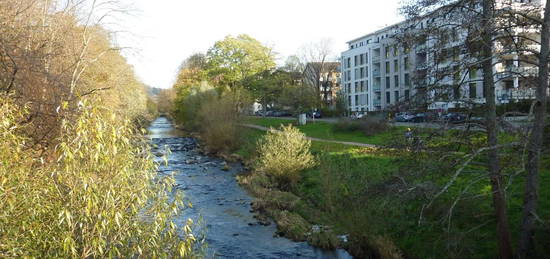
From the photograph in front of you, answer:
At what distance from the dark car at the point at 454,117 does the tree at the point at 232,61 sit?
180 ft

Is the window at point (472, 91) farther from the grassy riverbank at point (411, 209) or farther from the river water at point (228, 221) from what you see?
the river water at point (228, 221)

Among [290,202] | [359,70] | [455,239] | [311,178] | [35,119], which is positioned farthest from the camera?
[359,70]

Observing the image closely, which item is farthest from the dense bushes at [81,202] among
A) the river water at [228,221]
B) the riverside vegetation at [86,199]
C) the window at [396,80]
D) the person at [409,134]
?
the window at [396,80]

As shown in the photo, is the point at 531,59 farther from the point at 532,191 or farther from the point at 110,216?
the point at 110,216

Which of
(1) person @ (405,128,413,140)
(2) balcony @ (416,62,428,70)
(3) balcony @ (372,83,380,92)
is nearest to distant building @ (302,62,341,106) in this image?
(3) balcony @ (372,83,380,92)

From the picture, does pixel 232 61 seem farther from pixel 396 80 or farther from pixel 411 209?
pixel 411 209

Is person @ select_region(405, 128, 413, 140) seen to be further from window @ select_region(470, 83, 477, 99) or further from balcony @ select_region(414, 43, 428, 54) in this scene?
balcony @ select_region(414, 43, 428, 54)

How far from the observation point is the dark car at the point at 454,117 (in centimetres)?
1034

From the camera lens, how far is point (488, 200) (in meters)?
13.6

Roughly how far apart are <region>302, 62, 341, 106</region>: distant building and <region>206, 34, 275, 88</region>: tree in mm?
15058

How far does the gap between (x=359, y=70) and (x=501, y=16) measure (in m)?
73.8

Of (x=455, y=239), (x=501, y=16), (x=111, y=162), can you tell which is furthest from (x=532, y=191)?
(x=111, y=162)

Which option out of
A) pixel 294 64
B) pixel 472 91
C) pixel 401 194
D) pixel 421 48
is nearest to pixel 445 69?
pixel 421 48

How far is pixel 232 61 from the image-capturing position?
66.6 meters
